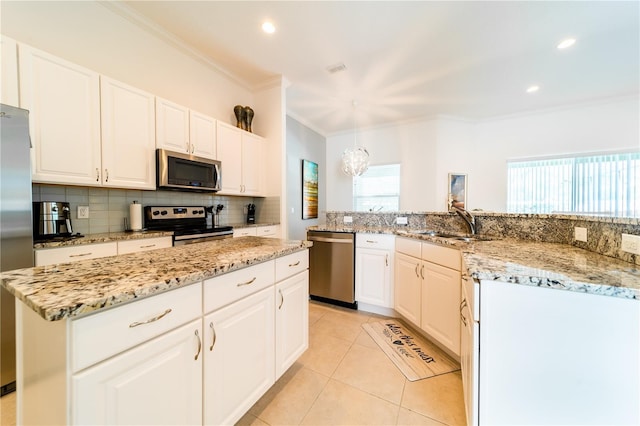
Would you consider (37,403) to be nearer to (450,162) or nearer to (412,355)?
(412,355)

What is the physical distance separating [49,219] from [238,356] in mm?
1738

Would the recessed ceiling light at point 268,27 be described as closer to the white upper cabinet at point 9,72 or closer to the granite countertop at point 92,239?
the white upper cabinet at point 9,72

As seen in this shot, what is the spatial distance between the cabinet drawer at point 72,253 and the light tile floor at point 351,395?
0.80 meters

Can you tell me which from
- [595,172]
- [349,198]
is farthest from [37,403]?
[595,172]

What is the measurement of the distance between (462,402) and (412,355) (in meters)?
0.47

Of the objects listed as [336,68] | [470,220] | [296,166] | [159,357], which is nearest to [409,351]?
[470,220]

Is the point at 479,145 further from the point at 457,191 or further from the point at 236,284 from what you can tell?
the point at 236,284

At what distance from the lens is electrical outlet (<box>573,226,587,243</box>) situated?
4.64 feet

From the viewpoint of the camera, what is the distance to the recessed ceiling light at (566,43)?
238 centimetres

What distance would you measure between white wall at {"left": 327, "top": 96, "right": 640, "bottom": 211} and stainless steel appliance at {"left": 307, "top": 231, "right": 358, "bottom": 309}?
258 cm

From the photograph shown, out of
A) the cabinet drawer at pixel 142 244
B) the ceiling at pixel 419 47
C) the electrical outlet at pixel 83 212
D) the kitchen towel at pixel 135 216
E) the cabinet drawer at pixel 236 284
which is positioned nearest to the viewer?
the cabinet drawer at pixel 236 284

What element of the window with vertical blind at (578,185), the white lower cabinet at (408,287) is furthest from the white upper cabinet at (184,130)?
the window with vertical blind at (578,185)

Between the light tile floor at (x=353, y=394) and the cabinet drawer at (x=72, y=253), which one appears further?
the cabinet drawer at (x=72, y=253)

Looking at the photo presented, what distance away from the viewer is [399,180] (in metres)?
4.81
